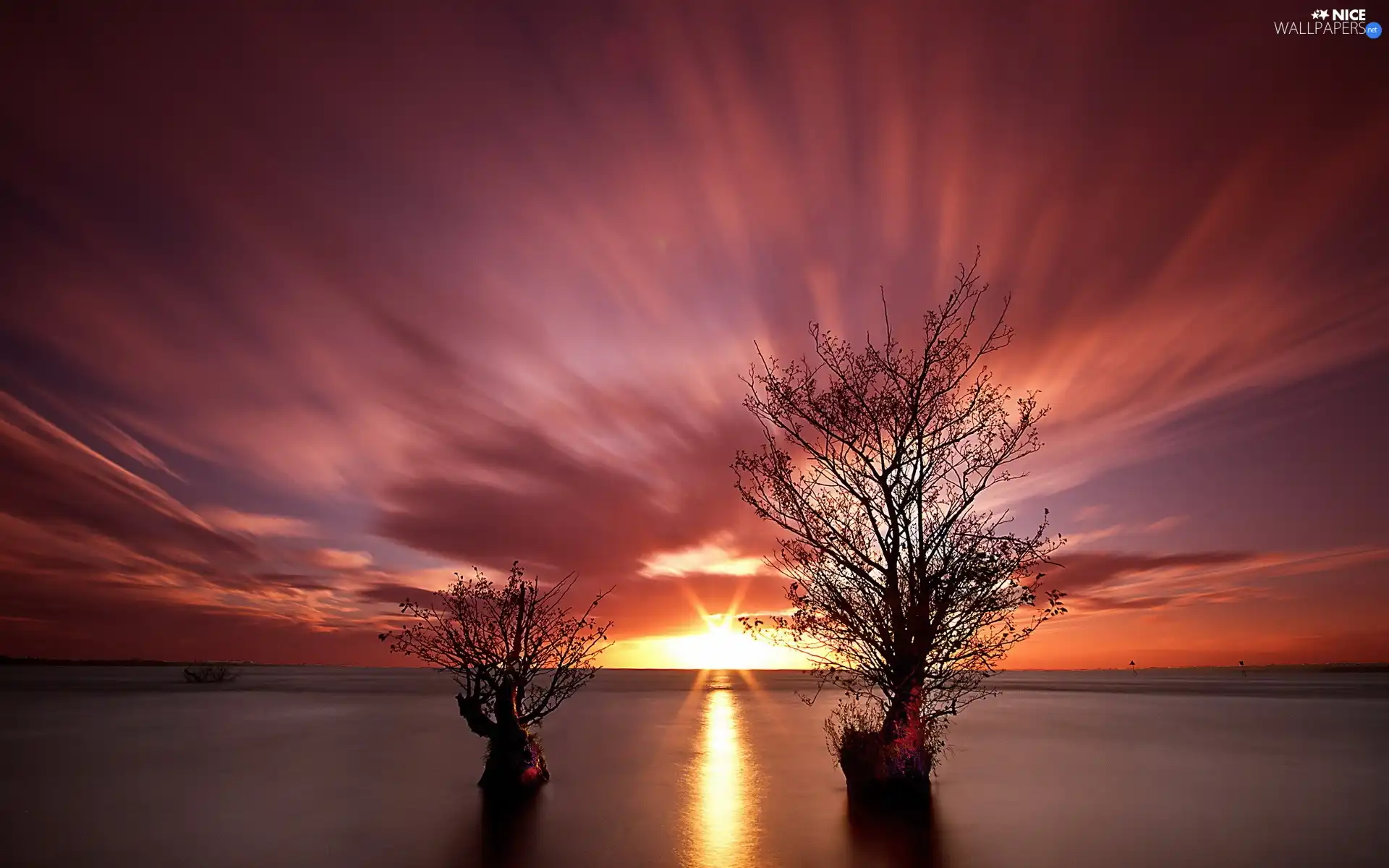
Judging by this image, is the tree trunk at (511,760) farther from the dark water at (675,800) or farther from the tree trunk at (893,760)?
the tree trunk at (893,760)

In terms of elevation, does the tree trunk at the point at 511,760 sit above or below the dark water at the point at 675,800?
above

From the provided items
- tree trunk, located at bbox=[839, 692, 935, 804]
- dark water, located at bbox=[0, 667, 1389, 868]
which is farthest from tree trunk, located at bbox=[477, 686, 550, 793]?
tree trunk, located at bbox=[839, 692, 935, 804]

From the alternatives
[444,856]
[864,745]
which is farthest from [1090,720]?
[444,856]

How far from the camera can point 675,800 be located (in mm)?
25719

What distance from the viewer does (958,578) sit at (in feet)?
61.7

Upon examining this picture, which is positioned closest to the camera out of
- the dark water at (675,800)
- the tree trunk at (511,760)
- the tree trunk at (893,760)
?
the dark water at (675,800)

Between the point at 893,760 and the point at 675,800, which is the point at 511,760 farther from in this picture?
the point at 893,760

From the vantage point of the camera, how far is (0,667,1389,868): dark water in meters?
18.2

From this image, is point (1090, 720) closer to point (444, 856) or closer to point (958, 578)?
point (958, 578)

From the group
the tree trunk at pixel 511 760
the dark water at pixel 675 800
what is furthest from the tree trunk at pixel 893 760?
the tree trunk at pixel 511 760

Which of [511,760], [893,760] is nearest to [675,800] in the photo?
[511,760]

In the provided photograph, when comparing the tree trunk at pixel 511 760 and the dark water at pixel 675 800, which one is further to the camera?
the tree trunk at pixel 511 760

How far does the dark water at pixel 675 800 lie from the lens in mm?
18234

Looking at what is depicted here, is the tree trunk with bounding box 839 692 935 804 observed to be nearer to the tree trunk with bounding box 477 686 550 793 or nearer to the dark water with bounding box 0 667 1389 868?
the dark water with bounding box 0 667 1389 868
